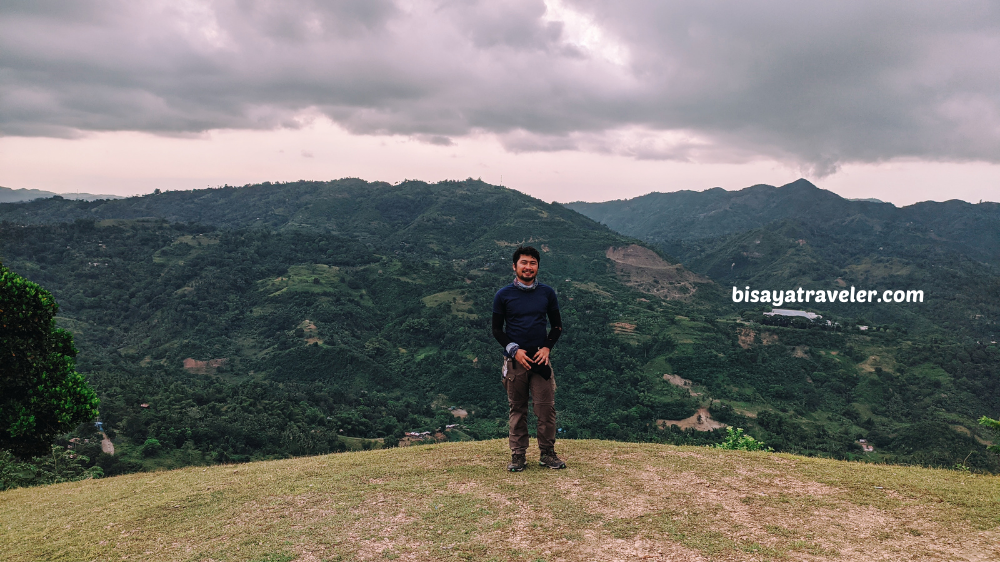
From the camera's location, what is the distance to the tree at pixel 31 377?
424 inches

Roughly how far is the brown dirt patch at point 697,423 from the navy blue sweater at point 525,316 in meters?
69.9

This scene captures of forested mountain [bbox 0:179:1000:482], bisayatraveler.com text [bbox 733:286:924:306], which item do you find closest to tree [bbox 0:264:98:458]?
forested mountain [bbox 0:179:1000:482]

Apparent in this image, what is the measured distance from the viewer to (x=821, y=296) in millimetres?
169375

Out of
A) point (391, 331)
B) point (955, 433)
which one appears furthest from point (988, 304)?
point (391, 331)

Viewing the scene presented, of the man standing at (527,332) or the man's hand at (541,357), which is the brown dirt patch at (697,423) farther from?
the man's hand at (541,357)

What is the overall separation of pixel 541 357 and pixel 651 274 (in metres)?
162

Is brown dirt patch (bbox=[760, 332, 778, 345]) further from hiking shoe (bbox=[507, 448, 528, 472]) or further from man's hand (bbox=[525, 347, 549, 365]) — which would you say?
man's hand (bbox=[525, 347, 549, 365])

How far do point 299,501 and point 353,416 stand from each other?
57.0 m

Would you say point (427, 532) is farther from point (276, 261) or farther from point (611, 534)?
point (276, 261)

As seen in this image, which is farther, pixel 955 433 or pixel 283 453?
pixel 955 433

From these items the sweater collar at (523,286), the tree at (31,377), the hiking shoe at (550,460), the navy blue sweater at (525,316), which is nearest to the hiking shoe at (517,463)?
the hiking shoe at (550,460)

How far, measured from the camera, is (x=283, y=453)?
142ft

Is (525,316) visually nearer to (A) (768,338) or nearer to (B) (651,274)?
(A) (768,338)

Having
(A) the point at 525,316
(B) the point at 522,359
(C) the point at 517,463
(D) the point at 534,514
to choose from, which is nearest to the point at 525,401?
(B) the point at 522,359
